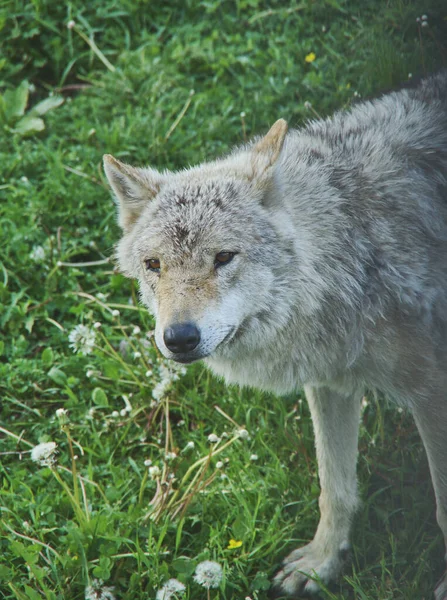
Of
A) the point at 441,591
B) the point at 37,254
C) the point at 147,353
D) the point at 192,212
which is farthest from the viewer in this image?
the point at 37,254

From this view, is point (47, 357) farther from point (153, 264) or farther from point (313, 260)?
point (313, 260)

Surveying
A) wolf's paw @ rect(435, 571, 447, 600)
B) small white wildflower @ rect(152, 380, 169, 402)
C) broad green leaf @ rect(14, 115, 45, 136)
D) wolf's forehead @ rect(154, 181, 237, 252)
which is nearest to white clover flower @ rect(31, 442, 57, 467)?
small white wildflower @ rect(152, 380, 169, 402)

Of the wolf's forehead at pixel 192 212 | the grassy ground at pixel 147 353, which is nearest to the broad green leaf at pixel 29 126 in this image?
the grassy ground at pixel 147 353

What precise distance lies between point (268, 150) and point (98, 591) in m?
2.40

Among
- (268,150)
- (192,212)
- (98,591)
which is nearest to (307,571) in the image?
(98,591)

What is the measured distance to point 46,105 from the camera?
6.71m

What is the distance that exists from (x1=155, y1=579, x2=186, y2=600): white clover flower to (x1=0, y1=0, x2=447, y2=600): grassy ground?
0.54 feet

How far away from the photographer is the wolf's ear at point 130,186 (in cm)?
397

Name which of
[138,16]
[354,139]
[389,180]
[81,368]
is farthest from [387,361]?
[138,16]

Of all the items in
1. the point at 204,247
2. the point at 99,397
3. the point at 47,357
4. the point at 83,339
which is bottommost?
the point at 99,397

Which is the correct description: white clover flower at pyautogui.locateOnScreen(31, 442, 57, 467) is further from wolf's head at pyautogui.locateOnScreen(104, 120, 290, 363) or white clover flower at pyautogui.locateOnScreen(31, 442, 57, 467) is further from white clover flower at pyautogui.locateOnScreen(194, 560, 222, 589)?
white clover flower at pyautogui.locateOnScreen(194, 560, 222, 589)

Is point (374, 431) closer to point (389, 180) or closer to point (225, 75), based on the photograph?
point (389, 180)

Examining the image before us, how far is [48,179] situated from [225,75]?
73.8 inches

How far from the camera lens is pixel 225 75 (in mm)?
6812
